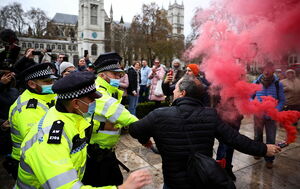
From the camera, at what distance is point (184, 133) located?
6.53ft

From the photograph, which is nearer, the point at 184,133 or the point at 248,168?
the point at 184,133

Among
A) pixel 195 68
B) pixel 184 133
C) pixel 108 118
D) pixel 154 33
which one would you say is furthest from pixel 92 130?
pixel 154 33

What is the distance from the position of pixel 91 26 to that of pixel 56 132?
61213 mm

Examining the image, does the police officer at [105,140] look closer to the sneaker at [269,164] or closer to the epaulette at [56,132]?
the epaulette at [56,132]

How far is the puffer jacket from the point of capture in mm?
1997

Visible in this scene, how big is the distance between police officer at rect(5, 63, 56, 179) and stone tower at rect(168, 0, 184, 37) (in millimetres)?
35101

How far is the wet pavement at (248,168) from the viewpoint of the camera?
3.81m

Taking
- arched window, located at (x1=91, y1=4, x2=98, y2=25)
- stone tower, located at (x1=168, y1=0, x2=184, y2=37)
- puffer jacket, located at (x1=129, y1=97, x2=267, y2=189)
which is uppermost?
arched window, located at (x1=91, y1=4, x2=98, y2=25)

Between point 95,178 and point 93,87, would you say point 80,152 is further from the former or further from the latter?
point 95,178

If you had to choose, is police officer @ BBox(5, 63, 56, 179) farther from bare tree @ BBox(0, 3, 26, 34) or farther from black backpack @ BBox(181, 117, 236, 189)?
bare tree @ BBox(0, 3, 26, 34)

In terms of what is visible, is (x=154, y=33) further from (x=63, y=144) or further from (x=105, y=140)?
(x=63, y=144)

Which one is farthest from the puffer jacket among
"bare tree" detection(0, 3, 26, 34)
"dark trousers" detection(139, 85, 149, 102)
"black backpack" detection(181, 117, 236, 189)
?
"bare tree" detection(0, 3, 26, 34)

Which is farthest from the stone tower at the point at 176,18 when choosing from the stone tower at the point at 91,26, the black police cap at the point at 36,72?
the black police cap at the point at 36,72

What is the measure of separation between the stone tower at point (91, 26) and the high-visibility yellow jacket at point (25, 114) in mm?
56609
